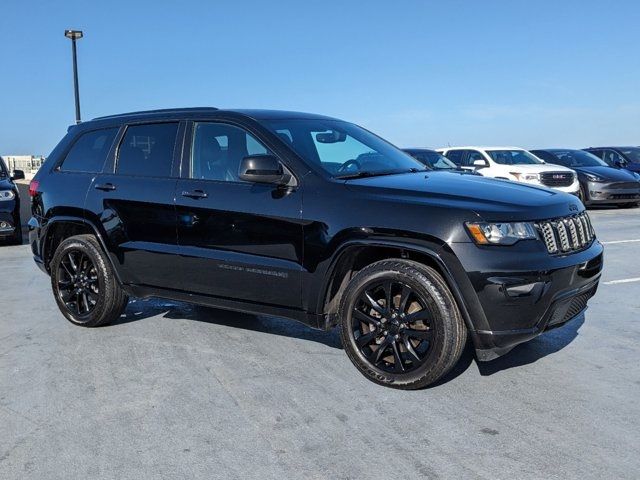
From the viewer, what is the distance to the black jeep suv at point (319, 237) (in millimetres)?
3740

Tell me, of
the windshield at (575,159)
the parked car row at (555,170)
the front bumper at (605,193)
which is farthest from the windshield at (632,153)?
the front bumper at (605,193)

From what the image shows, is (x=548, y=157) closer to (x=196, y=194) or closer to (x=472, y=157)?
(x=472, y=157)

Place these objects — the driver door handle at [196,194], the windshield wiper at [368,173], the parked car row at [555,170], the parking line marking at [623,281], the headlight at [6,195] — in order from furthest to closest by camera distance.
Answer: the parked car row at [555,170] → the headlight at [6,195] → the parking line marking at [623,281] → the driver door handle at [196,194] → the windshield wiper at [368,173]

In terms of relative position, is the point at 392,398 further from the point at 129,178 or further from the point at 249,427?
the point at 129,178

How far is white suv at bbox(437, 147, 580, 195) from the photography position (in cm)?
1585

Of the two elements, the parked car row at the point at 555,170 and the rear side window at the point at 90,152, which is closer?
the rear side window at the point at 90,152

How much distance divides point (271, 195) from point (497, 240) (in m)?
1.56

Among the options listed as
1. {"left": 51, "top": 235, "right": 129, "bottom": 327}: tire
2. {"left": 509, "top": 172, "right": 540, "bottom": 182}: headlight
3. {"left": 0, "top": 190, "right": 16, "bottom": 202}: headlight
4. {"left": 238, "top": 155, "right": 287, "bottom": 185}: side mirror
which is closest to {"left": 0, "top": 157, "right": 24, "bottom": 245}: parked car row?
{"left": 0, "top": 190, "right": 16, "bottom": 202}: headlight

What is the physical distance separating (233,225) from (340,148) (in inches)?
40.4

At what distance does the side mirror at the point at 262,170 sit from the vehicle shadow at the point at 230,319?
1.42 metres

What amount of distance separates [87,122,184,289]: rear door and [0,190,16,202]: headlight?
6.70 m

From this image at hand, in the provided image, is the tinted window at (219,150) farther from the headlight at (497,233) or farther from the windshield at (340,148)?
the headlight at (497,233)

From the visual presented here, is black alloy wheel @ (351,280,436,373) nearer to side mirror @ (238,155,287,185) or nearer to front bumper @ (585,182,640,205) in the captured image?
side mirror @ (238,155,287,185)

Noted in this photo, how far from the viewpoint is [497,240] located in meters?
3.69
